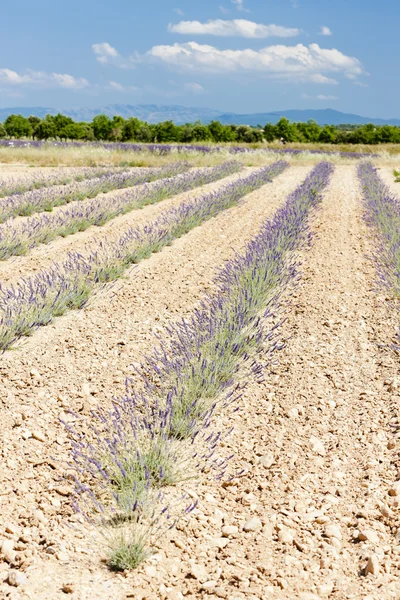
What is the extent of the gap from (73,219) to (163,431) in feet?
22.2

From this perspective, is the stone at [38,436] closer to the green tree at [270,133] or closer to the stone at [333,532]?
the stone at [333,532]

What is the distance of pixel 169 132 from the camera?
62344mm

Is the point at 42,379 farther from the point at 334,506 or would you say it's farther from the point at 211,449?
the point at 334,506

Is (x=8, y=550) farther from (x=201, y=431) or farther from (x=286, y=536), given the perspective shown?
(x=201, y=431)

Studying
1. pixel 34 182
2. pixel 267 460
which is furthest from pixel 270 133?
pixel 267 460

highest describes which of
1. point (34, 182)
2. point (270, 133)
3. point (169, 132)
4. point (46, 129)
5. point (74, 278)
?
point (270, 133)

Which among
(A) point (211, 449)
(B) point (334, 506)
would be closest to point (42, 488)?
(A) point (211, 449)

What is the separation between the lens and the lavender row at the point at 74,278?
4.29 meters

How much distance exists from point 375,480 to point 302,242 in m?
5.53

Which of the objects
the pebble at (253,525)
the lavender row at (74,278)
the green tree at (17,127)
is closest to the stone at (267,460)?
the pebble at (253,525)

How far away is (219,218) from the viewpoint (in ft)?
33.7

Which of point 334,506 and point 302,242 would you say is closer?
point 334,506

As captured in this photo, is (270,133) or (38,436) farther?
(270,133)

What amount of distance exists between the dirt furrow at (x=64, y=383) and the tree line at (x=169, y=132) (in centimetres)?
5293
